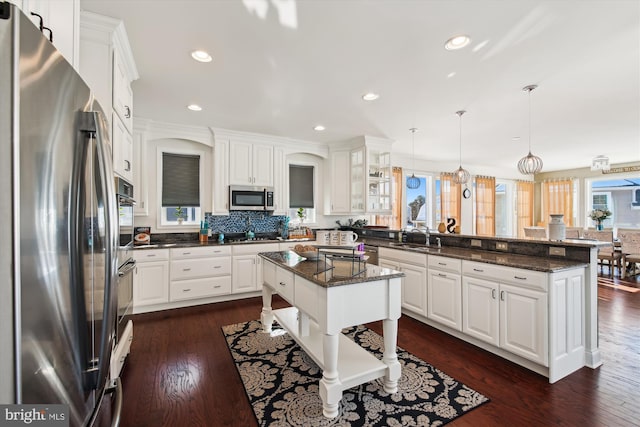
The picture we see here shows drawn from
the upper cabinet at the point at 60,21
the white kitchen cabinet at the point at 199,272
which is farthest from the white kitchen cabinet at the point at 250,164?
the upper cabinet at the point at 60,21

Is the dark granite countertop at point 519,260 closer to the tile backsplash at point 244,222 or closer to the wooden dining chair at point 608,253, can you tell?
A: the tile backsplash at point 244,222

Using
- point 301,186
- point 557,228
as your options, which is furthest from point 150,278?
point 557,228

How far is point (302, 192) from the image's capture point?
5.50 metres

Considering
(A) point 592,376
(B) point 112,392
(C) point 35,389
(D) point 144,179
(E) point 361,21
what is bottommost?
(A) point 592,376

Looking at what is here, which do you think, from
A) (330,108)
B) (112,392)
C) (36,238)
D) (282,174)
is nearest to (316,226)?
(282,174)

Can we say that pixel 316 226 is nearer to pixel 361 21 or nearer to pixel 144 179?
pixel 144 179

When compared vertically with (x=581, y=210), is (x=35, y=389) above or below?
below

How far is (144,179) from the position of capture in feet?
13.0

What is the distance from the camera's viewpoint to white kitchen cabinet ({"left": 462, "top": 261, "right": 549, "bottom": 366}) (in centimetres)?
225

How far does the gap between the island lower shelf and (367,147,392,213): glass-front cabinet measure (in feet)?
9.68

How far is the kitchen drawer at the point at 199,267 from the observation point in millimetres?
3851

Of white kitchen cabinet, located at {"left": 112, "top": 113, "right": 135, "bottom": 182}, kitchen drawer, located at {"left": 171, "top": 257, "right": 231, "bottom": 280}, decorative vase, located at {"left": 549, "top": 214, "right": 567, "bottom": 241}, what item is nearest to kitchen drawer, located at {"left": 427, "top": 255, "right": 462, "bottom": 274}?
decorative vase, located at {"left": 549, "top": 214, "right": 567, "bottom": 241}

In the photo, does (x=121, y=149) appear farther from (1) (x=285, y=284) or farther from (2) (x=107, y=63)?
(1) (x=285, y=284)

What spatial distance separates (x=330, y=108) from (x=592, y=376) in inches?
143
